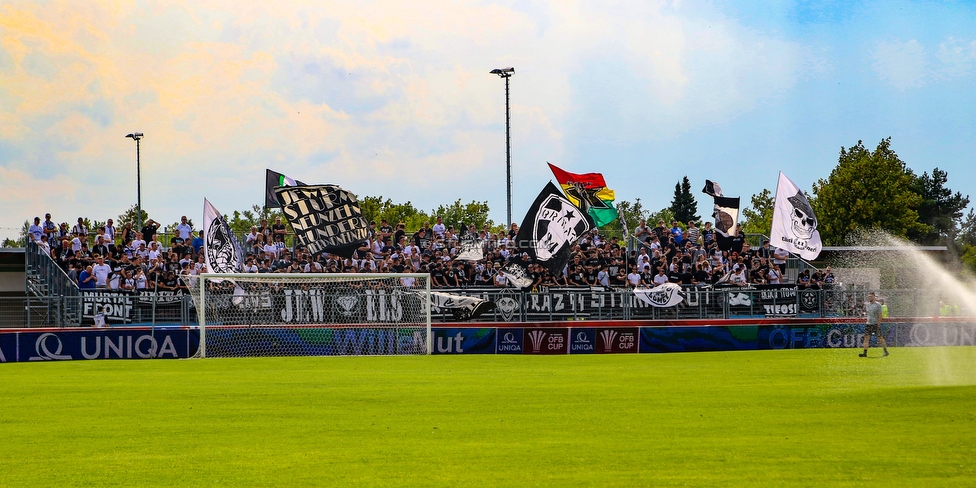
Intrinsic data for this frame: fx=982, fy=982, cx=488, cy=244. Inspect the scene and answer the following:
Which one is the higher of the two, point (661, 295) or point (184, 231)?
point (184, 231)

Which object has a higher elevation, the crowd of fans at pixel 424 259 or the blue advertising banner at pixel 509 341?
the crowd of fans at pixel 424 259

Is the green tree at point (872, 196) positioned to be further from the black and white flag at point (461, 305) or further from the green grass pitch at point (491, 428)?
the green grass pitch at point (491, 428)

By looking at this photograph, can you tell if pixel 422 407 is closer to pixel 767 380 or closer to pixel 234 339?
pixel 767 380

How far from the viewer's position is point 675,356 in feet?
82.2

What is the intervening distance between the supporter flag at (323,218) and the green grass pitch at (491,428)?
10.8m

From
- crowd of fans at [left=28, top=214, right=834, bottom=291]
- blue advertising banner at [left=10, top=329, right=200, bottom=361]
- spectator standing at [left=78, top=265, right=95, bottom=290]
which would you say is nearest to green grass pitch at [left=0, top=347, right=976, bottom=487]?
blue advertising banner at [left=10, top=329, right=200, bottom=361]

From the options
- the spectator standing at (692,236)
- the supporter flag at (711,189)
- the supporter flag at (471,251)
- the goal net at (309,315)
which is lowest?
the goal net at (309,315)

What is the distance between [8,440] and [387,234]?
21436mm

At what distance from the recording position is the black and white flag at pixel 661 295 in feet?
96.8

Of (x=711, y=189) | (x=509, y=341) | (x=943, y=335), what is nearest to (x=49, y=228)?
(x=509, y=341)

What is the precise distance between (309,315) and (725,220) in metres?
15.6

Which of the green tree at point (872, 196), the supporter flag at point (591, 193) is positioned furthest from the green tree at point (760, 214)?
the supporter flag at point (591, 193)

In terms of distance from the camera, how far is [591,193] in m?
38.8

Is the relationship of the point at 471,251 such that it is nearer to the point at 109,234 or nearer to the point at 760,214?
the point at 109,234
